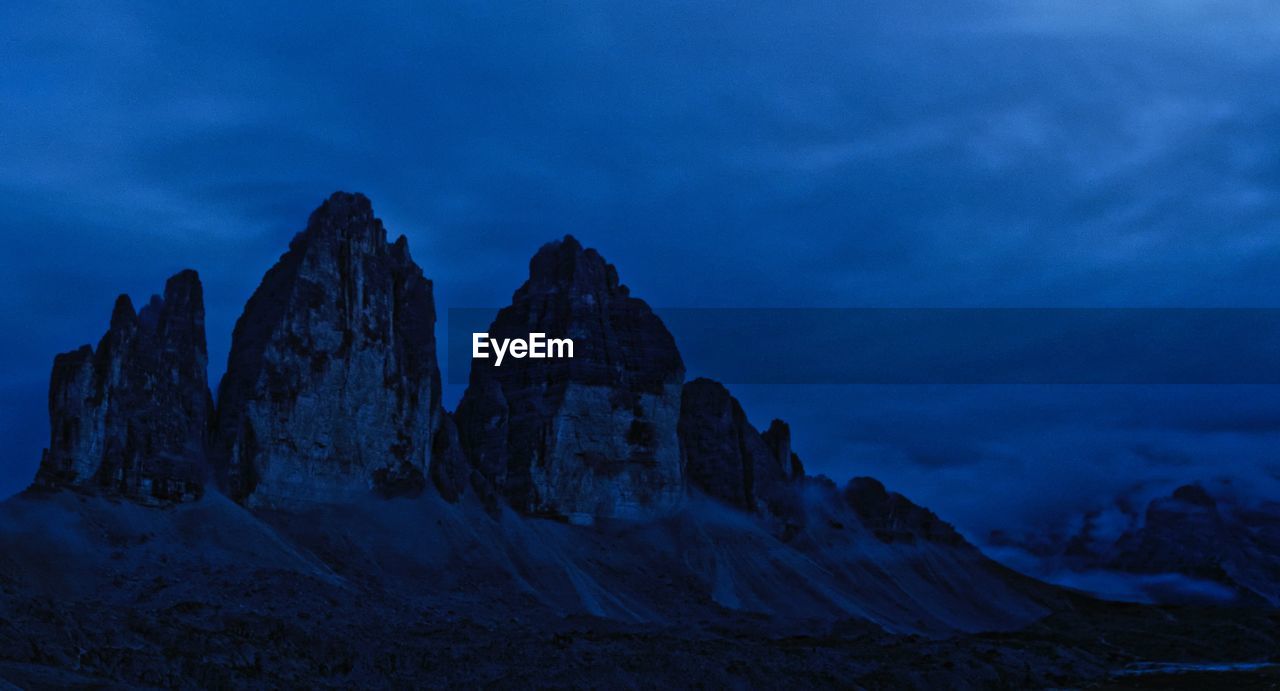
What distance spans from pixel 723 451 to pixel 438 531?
60469mm

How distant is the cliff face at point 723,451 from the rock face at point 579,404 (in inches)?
536

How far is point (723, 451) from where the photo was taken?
183 metres

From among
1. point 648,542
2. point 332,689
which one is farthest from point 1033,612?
point 332,689

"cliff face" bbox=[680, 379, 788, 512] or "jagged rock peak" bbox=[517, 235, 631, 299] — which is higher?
"jagged rock peak" bbox=[517, 235, 631, 299]

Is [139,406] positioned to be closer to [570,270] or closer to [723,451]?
[570,270]

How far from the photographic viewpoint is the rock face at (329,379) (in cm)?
12206

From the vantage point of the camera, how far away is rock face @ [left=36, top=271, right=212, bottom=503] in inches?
4126

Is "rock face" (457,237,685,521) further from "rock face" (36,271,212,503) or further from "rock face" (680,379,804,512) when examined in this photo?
"rock face" (36,271,212,503)

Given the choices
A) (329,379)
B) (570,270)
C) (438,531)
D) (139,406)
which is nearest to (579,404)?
(570,270)

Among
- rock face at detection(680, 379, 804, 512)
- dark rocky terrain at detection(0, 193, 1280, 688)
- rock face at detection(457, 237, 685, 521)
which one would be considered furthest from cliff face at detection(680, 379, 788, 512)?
rock face at detection(457, 237, 685, 521)

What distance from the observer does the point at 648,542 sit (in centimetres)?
15500

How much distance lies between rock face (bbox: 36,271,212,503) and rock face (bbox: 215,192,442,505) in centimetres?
472

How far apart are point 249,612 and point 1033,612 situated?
448ft

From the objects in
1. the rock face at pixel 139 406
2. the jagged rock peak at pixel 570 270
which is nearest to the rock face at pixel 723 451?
the jagged rock peak at pixel 570 270
